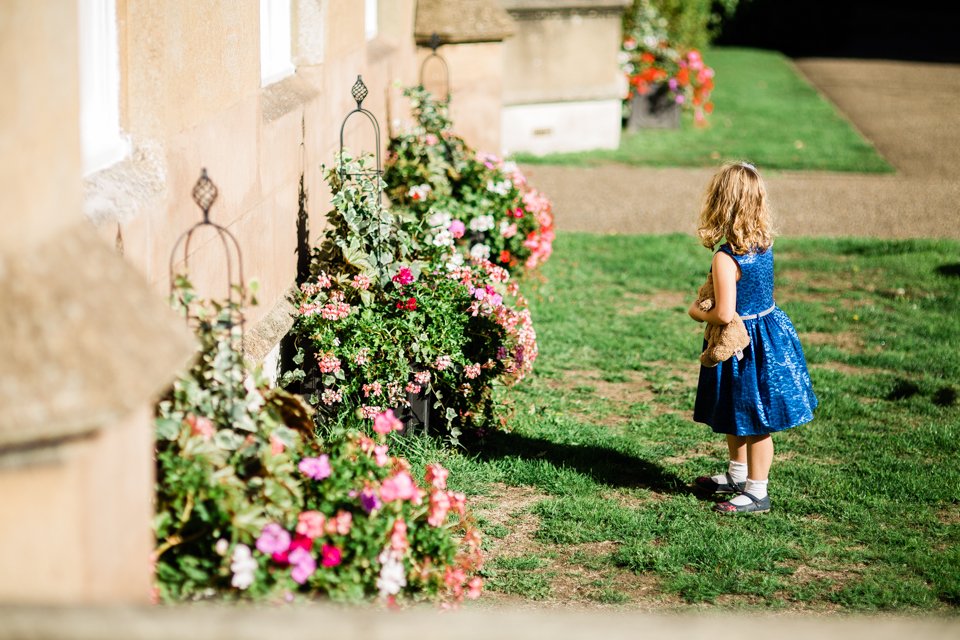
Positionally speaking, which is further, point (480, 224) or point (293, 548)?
point (480, 224)

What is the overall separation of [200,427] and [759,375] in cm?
241

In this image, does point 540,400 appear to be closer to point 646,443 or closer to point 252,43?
point 646,443

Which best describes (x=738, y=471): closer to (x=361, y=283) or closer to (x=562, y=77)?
(x=361, y=283)

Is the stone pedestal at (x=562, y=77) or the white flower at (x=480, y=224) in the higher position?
the stone pedestal at (x=562, y=77)

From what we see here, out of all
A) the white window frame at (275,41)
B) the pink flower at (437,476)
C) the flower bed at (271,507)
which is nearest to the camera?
the flower bed at (271,507)

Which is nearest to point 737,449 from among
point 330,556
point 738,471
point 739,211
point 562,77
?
point 738,471

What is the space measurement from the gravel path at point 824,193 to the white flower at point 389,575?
548 centimetres

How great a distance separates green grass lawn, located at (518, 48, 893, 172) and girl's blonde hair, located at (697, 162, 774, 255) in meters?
8.02

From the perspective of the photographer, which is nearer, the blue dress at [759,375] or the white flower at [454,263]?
the blue dress at [759,375]

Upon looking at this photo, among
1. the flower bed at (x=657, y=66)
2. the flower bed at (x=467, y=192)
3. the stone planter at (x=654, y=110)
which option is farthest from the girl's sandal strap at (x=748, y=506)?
A: the stone planter at (x=654, y=110)

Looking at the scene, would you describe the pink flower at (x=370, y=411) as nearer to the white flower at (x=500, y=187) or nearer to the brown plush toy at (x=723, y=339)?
the brown plush toy at (x=723, y=339)

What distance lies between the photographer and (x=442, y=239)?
18.7 ft

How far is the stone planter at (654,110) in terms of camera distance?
572 inches

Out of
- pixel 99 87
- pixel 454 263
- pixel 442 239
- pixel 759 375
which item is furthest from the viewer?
pixel 442 239
